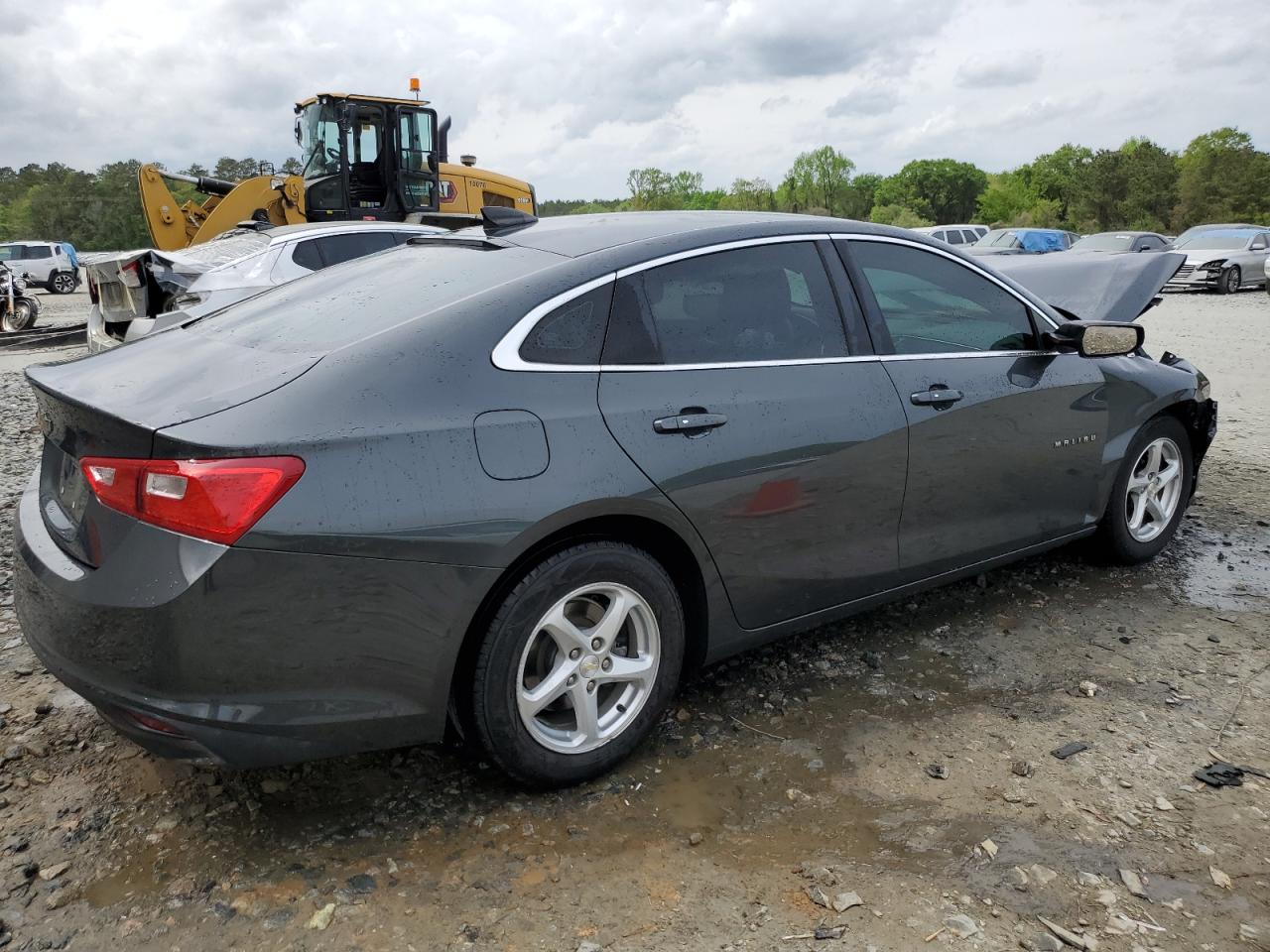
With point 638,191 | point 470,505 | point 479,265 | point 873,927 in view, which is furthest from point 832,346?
point 638,191

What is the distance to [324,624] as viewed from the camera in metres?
2.34

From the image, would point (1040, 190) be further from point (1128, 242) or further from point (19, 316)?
point (19, 316)

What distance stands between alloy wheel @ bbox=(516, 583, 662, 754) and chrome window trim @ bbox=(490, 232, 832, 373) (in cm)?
63

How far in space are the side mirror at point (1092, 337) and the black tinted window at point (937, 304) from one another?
15 centimetres

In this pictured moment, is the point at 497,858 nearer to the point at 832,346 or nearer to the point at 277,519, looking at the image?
the point at 277,519

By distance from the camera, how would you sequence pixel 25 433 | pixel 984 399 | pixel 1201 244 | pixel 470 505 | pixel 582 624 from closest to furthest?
1. pixel 470 505
2. pixel 582 624
3. pixel 984 399
4. pixel 25 433
5. pixel 1201 244

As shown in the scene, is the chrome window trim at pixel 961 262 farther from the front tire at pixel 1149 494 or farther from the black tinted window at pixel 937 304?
the front tire at pixel 1149 494

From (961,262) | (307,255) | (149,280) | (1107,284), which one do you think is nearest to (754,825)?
(961,262)

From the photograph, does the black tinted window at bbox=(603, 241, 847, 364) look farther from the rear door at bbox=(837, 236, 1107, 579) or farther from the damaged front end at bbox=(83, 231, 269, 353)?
the damaged front end at bbox=(83, 231, 269, 353)

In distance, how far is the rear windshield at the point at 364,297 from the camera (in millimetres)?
2795

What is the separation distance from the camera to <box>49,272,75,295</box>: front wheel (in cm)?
2909

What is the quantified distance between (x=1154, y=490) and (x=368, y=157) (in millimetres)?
12508

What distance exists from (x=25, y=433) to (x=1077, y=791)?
25.5ft

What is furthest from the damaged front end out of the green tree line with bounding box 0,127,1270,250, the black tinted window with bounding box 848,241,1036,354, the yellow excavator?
the green tree line with bounding box 0,127,1270,250
